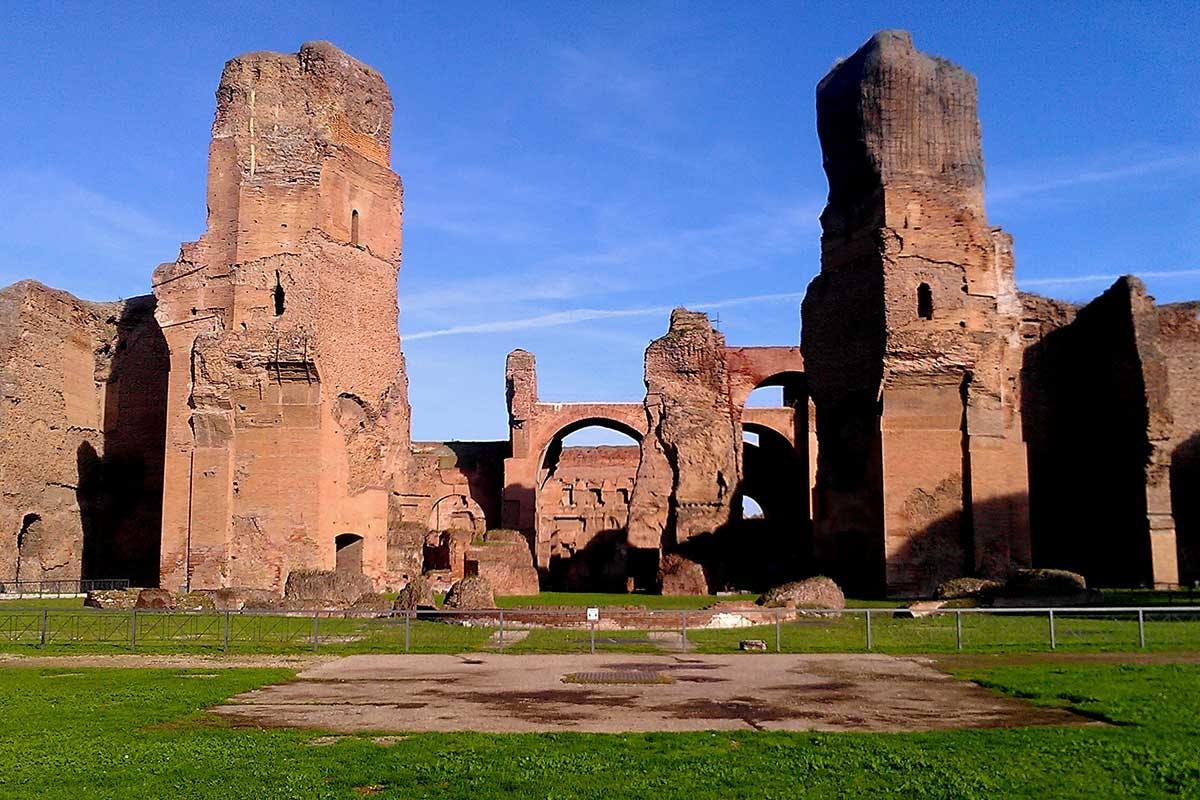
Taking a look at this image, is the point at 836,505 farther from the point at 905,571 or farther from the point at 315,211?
the point at 315,211

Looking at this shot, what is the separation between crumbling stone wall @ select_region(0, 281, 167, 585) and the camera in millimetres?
26609

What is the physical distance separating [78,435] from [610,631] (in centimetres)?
1927

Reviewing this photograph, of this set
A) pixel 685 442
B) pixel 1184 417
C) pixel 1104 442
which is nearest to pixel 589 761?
pixel 685 442

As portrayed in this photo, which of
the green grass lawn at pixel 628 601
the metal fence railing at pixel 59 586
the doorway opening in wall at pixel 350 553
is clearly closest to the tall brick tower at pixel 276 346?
the doorway opening in wall at pixel 350 553

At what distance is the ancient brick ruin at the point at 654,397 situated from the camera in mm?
22328

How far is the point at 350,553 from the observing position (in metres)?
24.9

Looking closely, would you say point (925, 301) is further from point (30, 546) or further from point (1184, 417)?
point (30, 546)

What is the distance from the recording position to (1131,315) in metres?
26.6

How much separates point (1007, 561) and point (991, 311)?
503 centimetres

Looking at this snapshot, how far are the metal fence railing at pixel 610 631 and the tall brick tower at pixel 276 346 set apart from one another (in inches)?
281

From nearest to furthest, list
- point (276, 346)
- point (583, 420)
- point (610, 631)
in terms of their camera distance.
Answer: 1. point (610, 631)
2. point (276, 346)
3. point (583, 420)

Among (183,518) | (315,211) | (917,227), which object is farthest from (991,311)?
(183,518)

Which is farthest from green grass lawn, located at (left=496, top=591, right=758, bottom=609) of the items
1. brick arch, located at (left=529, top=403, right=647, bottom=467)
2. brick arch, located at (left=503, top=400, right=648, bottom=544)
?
brick arch, located at (left=529, top=403, right=647, bottom=467)

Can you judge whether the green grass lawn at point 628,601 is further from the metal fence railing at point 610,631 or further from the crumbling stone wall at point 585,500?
the crumbling stone wall at point 585,500
